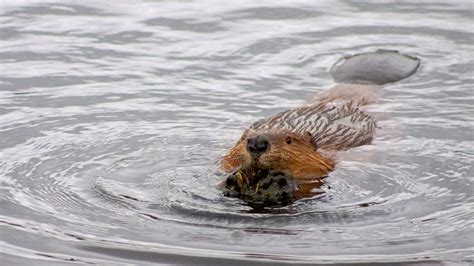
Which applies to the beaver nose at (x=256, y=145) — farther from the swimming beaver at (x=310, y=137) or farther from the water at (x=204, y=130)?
the water at (x=204, y=130)

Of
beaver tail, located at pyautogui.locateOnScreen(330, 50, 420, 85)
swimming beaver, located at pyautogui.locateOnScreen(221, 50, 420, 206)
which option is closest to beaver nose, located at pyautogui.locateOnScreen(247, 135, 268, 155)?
swimming beaver, located at pyautogui.locateOnScreen(221, 50, 420, 206)

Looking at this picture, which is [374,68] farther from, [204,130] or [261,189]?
[261,189]

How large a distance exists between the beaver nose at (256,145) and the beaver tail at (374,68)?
2.87m

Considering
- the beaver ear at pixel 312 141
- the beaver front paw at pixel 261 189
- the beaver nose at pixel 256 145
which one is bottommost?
the beaver front paw at pixel 261 189

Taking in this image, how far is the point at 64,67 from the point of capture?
10.2 m

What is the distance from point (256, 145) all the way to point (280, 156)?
35 cm

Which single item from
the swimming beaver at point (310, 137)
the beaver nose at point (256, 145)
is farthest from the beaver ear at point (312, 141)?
the beaver nose at point (256, 145)

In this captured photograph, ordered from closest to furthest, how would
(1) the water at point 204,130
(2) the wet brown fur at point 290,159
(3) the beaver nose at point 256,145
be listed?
1. (1) the water at point 204,130
2. (3) the beaver nose at point 256,145
3. (2) the wet brown fur at point 290,159

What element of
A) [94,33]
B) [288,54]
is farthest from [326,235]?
[94,33]

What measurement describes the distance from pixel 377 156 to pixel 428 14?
4019 millimetres

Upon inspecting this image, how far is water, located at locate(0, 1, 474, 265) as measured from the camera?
253 inches

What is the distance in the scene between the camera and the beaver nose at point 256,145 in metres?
7.13

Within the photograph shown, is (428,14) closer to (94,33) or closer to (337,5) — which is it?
(337,5)

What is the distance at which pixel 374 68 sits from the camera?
393 inches
